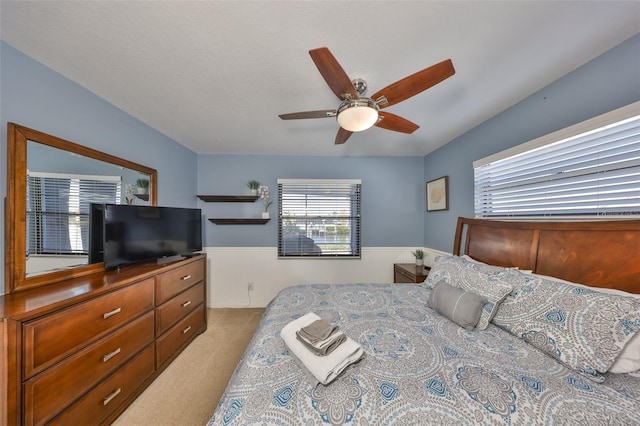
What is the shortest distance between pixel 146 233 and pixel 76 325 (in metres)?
1.01

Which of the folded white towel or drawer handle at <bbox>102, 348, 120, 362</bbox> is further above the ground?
the folded white towel

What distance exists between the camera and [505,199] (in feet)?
6.76

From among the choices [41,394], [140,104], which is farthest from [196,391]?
[140,104]

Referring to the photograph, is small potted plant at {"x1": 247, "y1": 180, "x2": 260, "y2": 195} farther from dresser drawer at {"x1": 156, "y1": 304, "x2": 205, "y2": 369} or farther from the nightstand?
the nightstand

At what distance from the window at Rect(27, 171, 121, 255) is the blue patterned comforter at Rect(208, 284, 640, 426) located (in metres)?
1.66

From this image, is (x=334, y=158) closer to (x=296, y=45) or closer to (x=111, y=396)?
(x=296, y=45)

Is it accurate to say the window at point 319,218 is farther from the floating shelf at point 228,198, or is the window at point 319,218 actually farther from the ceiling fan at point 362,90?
the ceiling fan at point 362,90

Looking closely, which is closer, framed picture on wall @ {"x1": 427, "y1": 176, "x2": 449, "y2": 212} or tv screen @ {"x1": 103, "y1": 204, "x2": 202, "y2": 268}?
tv screen @ {"x1": 103, "y1": 204, "x2": 202, "y2": 268}

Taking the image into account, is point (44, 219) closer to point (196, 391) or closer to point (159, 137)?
point (159, 137)

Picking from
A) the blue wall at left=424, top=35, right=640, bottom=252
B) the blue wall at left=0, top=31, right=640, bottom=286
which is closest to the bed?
the blue wall at left=424, top=35, right=640, bottom=252

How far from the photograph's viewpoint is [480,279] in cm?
159

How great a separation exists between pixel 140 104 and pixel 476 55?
276 centimetres

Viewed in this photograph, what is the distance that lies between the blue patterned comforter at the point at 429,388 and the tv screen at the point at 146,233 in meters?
1.58

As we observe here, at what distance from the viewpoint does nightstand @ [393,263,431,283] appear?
2760mm
